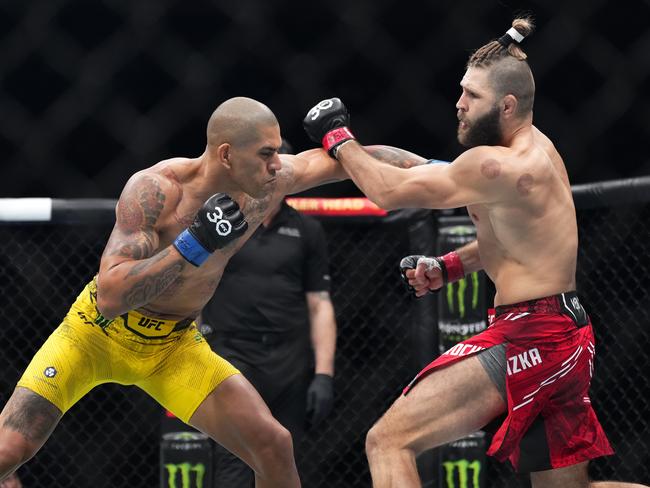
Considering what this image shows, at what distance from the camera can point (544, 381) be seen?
3.04 m

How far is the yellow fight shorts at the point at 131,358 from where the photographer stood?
3248mm

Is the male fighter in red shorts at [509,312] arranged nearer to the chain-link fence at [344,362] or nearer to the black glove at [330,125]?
the black glove at [330,125]

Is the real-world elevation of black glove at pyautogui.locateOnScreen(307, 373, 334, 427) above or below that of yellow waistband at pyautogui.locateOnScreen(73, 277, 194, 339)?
below

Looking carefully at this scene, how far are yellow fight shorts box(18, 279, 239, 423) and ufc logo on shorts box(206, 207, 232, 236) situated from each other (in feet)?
1.51

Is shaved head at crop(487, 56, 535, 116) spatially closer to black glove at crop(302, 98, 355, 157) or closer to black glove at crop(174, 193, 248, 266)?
black glove at crop(302, 98, 355, 157)

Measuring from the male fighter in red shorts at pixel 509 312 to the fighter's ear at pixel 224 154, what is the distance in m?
0.33

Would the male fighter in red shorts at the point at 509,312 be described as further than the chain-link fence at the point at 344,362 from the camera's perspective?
No

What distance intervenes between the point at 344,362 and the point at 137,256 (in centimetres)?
147

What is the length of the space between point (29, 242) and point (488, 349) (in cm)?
182

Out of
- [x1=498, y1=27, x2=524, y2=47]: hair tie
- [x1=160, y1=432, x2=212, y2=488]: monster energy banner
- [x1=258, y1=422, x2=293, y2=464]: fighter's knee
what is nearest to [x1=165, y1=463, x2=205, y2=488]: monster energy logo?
[x1=160, y1=432, x2=212, y2=488]: monster energy banner

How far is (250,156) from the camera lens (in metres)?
3.17

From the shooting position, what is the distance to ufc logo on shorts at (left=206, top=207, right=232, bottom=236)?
9.59ft

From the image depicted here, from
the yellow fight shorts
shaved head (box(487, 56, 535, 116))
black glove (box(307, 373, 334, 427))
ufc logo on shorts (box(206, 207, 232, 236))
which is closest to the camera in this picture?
ufc logo on shorts (box(206, 207, 232, 236))

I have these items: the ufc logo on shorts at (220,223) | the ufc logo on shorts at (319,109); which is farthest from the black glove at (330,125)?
the ufc logo on shorts at (220,223)
